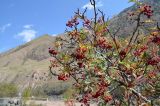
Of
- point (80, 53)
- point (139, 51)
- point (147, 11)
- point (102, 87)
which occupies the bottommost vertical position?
point (102, 87)

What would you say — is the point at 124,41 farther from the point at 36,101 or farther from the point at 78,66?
the point at 36,101

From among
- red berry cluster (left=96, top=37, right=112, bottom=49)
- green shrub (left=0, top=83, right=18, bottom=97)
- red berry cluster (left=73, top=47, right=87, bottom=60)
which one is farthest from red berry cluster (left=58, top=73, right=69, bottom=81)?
green shrub (left=0, top=83, right=18, bottom=97)

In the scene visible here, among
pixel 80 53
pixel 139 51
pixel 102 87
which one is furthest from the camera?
pixel 139 51

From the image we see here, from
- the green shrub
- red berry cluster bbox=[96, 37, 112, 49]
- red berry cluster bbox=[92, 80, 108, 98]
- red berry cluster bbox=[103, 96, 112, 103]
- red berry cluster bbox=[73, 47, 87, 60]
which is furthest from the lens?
the green shrub

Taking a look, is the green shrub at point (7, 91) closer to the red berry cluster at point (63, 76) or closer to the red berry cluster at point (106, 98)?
the red berry cluster at point (63, 76)

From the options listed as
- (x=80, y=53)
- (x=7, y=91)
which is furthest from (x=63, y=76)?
(x=7, y=91)

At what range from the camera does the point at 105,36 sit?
9156mm

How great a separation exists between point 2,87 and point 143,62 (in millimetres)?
107205

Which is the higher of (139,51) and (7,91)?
(7,91)

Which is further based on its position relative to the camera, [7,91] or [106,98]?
[7,91]

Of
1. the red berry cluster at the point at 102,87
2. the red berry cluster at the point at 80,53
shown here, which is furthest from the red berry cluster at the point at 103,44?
the red berry cluster at the point at 102,87

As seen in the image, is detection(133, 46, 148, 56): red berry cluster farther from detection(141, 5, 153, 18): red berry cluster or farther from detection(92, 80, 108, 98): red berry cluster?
detection(92, 80, 108, 98): red berry cluster

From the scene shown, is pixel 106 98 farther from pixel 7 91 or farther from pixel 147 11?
pixel 7 91

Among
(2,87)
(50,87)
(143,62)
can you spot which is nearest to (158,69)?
(143,62)
